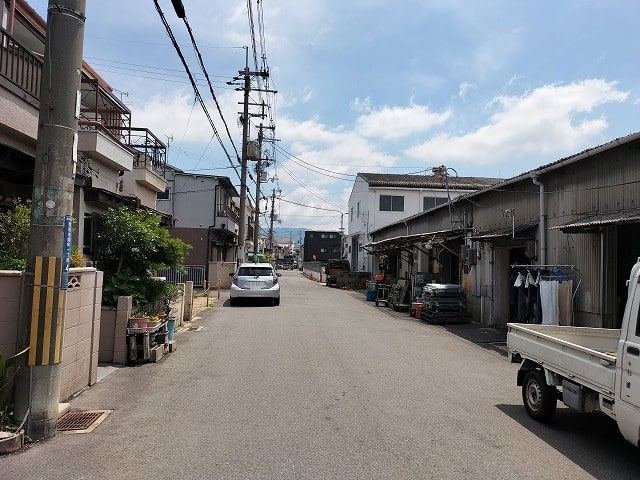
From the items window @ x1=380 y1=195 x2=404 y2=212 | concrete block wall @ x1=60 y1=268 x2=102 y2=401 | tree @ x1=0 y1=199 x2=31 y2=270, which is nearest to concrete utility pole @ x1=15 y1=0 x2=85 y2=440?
concrete block wall @ x1=60 y1=268 x2=102 y2=401

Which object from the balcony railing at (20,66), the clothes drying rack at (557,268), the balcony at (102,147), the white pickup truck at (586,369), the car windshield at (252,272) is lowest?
the white pickup truck at (586,369)

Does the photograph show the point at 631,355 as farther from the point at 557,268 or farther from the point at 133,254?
the point at 557,268

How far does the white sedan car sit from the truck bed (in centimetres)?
1372

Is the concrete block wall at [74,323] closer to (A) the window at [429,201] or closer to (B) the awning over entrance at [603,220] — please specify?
(B) the awning over entrance at [603,220]

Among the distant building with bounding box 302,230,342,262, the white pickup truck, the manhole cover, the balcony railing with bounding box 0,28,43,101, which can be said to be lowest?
the manhole cover

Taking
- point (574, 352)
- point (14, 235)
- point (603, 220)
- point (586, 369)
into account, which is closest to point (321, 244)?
point (603, 220)

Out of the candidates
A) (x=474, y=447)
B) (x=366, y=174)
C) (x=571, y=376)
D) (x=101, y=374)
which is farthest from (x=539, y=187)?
(x=366, y=174)

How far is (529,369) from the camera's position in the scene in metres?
6.52

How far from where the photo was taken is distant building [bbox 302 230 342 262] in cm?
11006

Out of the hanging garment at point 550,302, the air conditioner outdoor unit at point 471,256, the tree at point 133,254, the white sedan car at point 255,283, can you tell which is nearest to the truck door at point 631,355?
the hanging garment at point 550,302

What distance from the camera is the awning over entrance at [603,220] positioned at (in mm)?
8906

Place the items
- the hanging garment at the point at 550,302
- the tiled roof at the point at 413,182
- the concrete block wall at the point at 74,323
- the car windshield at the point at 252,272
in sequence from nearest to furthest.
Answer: the concrete block wall at the point at 74,323
the hanging garment at the point at 550,302
the car windshield at the point at 252,272
the tiled roof at the point at 413,182

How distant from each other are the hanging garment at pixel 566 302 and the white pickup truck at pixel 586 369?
16.2 feet

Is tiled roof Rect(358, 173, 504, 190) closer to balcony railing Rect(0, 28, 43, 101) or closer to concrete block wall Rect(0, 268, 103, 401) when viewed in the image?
balcony railing Rect(0, 28, 43, 101)
